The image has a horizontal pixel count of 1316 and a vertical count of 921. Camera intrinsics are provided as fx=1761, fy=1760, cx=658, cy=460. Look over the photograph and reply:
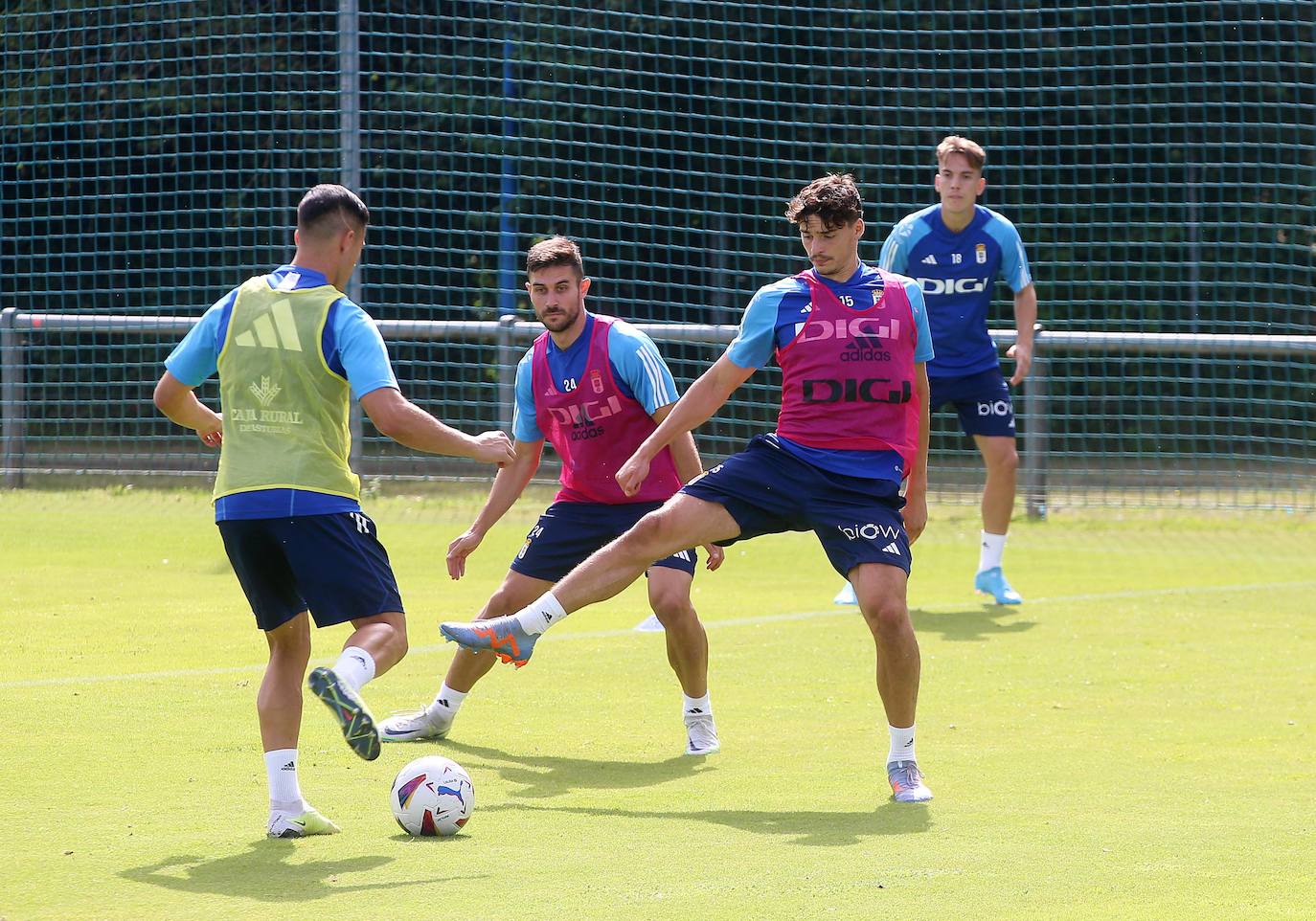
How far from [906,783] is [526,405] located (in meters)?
2.14

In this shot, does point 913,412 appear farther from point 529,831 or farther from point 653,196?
point 653,196

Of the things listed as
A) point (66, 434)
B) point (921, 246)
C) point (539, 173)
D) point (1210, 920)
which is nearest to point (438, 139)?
point (539, 173)

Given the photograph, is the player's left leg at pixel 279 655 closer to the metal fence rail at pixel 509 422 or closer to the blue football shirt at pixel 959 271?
the blue football shirt at pixel 959 271

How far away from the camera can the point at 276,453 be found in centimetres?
478

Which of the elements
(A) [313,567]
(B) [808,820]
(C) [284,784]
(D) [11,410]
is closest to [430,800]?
(C) [284,784]

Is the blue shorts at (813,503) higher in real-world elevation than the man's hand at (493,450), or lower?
lower

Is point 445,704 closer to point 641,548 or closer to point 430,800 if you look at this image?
point 641,548

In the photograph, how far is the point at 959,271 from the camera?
9.51 m

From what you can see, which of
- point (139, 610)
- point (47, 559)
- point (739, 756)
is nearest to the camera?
point (739, 756)

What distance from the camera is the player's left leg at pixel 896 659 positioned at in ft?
17.5

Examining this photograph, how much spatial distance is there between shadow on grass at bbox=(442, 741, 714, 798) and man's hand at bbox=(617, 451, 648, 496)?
0.92m

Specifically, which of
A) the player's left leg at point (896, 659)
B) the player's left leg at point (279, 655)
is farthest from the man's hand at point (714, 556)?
the player's left leg at point (279, 655)

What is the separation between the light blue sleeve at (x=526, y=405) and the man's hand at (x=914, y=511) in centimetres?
148

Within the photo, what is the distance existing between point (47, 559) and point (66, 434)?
14.0 feet
